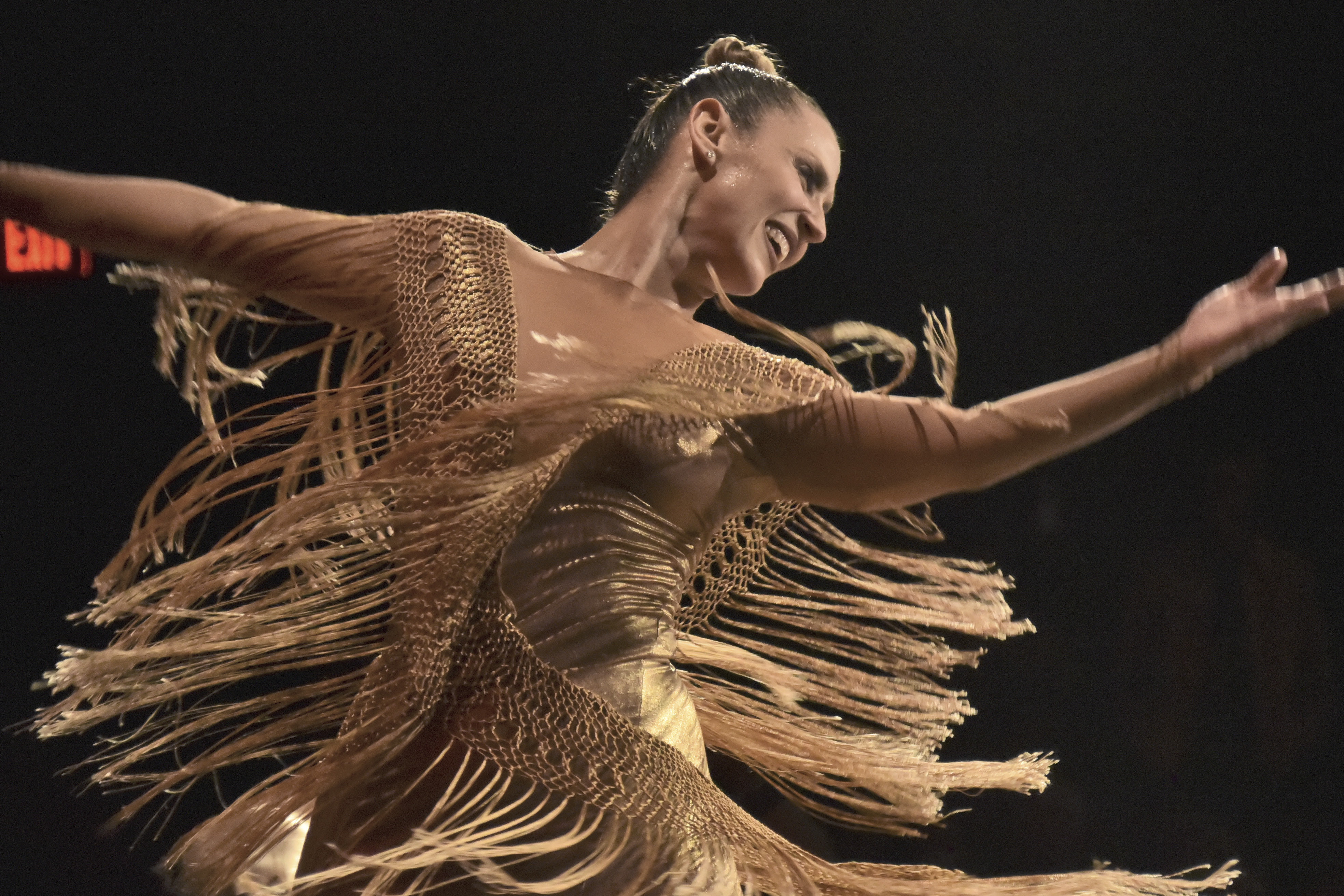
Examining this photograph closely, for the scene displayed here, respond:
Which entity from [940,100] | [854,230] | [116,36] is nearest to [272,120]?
[116,36]

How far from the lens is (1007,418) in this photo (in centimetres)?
87

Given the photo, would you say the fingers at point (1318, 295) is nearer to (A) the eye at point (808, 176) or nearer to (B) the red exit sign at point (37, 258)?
(A) the eye at point (808, 176)

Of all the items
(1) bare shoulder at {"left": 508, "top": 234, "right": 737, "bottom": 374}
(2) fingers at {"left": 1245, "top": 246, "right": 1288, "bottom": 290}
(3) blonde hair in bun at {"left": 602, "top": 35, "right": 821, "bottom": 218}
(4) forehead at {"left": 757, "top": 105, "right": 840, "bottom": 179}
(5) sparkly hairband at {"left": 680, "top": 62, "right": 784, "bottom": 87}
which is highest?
(5) sparkly hairband at {"left": 680, "top": 62, "right": 784, "bottom": 87}

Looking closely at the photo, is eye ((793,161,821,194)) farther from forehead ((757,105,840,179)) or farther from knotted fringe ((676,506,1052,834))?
Result: knotted fringe ((676,506,1052,834))

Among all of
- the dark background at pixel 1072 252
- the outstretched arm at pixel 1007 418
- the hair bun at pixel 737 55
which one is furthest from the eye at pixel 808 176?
the dark background at pixel 1072 252

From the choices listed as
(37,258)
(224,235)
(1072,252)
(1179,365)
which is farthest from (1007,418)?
(37,258)

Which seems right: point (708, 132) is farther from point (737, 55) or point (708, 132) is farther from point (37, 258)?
point (37, 258)

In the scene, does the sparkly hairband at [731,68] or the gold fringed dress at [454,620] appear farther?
the sparkly hairband at [731,68]

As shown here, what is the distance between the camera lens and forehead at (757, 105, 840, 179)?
1.04m


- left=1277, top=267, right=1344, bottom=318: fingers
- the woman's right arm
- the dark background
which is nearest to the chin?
the woman's right arm

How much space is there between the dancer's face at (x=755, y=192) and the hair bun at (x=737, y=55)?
3.3 inches

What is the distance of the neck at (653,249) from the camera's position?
996 millimetres

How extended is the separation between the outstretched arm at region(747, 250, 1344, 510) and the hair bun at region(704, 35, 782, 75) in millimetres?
358

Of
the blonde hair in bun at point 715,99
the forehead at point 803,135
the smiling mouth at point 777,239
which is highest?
the blonde hair in bun at point 715,99
